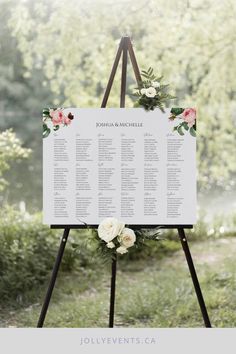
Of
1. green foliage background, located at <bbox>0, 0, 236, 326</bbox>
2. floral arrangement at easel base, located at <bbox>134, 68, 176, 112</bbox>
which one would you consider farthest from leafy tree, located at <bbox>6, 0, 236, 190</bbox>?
floral arrangement at easel base, located at <bbox>134, 68, 176, 112</bbox>

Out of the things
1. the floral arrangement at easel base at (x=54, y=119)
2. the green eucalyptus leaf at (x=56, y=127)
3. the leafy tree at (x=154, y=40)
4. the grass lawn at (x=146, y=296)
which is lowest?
the grass lawn at (x=146, y=296)

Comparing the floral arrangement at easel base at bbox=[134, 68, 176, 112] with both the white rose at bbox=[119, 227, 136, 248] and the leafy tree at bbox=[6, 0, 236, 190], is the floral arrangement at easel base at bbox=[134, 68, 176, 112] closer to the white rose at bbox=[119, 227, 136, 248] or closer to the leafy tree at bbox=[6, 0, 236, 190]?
the white rose at bbox=[119, 227, 136, 248]

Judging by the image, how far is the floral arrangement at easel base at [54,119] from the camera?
2.93 metres

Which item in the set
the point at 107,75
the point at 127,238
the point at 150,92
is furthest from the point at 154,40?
the point at 127,238

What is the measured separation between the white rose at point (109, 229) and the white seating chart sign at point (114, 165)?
0.17 ft

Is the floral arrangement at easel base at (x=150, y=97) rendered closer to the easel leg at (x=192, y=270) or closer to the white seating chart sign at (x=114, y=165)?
the white seating chart sign at (x=114, y=165)

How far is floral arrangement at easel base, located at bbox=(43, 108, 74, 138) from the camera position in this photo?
2.93m

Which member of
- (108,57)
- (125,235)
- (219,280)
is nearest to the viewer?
(125,235)

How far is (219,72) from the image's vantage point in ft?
17.2

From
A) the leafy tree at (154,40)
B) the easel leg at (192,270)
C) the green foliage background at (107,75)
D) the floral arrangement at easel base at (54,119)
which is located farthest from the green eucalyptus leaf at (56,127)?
the leafy tree at (154,40)

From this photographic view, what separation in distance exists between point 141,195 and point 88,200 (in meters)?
0.23

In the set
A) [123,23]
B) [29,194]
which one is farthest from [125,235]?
[29,194]

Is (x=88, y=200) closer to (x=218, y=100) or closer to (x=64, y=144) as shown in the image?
(x=64, y=144)

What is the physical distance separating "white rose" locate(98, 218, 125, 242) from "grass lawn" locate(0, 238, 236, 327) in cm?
115
